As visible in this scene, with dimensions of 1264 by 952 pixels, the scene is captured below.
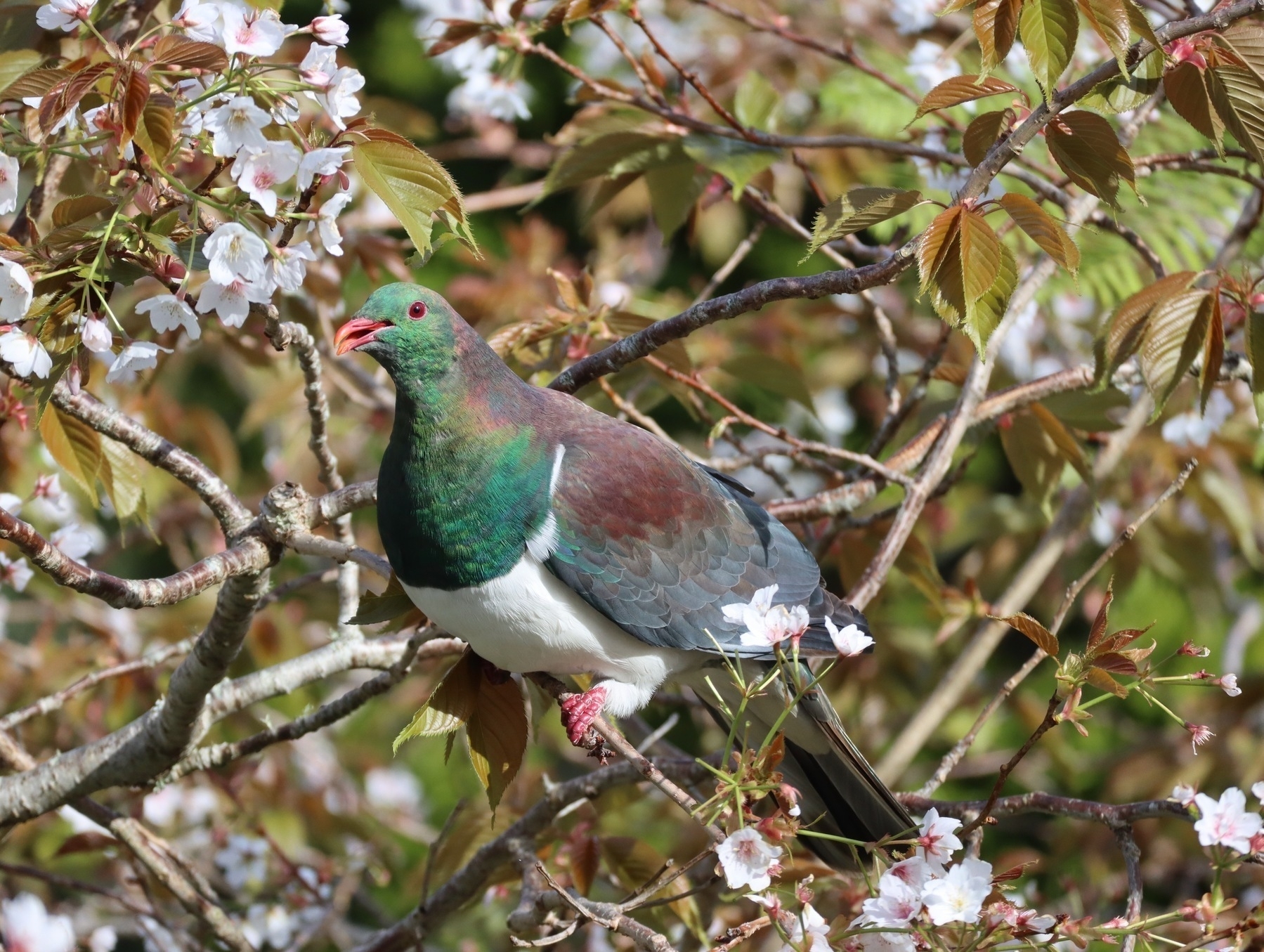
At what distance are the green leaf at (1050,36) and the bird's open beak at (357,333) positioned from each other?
1031 millimetres

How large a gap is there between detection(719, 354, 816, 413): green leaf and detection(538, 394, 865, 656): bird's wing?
1.22ft

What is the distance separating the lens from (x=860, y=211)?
1619mm

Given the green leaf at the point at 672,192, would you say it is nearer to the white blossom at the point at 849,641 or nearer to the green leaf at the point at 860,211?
the green leaf at the point at 860,211

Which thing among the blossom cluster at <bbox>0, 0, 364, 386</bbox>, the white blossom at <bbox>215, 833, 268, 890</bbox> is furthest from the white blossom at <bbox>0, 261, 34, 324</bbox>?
the white blossom at <bbox>215, 833, 268, 890</bbox>

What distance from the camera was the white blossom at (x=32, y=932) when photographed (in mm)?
1440

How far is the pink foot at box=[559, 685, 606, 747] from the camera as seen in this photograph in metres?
2.07

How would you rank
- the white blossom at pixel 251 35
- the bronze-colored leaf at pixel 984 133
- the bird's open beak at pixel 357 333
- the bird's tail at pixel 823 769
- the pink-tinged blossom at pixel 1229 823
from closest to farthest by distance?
the pink-tinged blossom at pixel 1229 823 < the white blossom at pixel 251 35 < the bronze-colored leaf at pixel 984 133 < the bird's open beak at pixel 357 333 < the bird's tail at pixel 823 769

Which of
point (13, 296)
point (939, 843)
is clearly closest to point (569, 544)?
point (939, 843)

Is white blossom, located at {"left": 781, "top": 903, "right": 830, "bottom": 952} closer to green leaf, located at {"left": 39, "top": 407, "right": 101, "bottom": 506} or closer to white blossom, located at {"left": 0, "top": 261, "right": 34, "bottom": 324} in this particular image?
white blossom, located at {"left": 0, "top": 261, "right": 34, "bottom": 324}

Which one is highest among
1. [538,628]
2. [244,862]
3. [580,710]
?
[538,628]

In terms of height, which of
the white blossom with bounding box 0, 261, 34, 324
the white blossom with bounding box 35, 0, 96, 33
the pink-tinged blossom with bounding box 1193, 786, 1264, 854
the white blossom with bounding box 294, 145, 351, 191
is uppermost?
the white blossom with bounding box 35, 0, 96, 33

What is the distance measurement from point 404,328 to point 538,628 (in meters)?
0.52

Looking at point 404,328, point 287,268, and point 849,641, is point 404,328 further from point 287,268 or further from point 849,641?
point 849,641

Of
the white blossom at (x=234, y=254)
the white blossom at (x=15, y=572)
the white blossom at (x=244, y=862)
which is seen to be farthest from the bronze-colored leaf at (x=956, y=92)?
the white blossom at (x=244, y=862)
